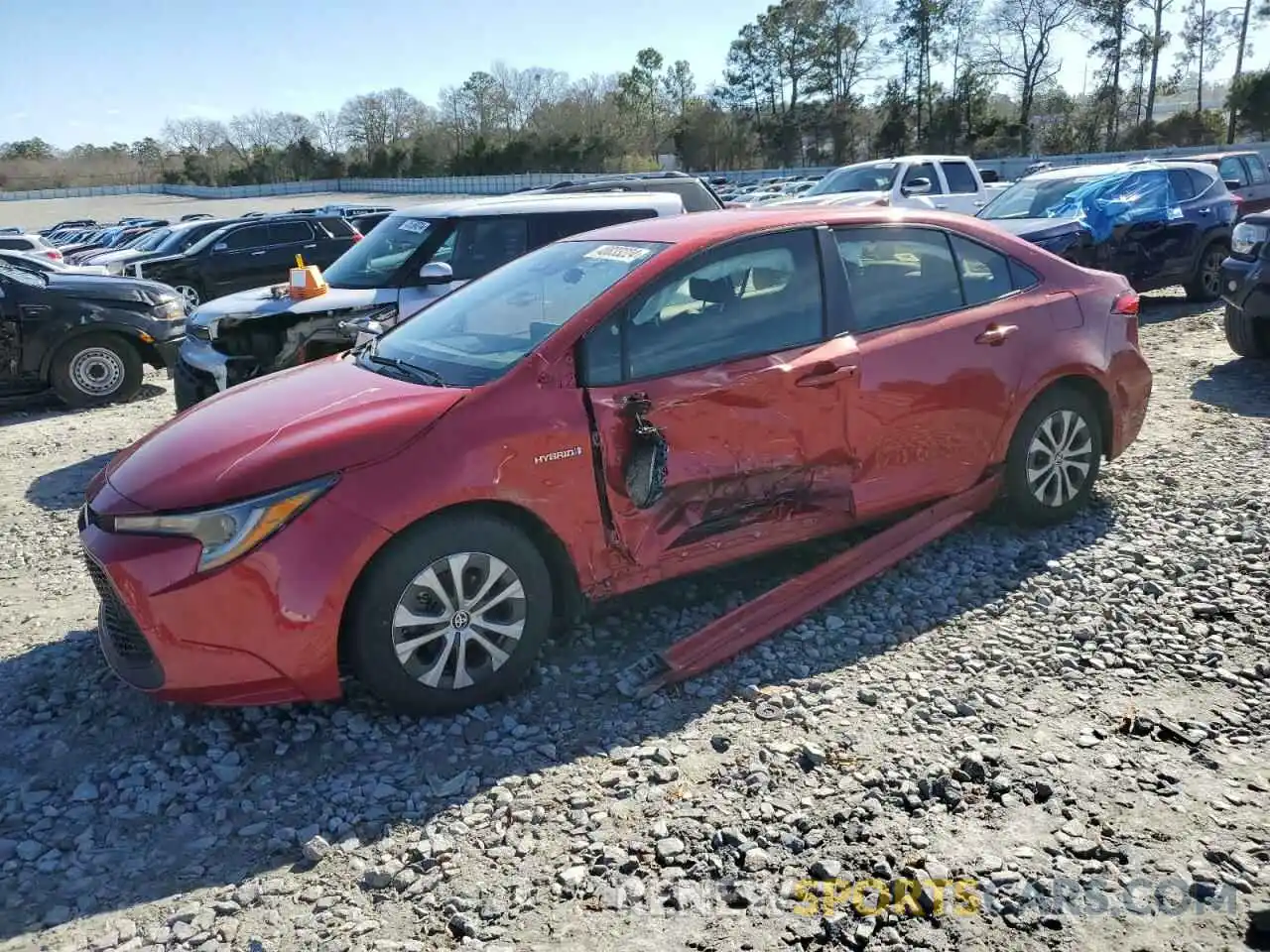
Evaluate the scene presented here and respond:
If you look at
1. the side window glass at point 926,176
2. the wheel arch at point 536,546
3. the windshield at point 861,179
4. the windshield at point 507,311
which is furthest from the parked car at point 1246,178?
the wheel arch at point 536,546

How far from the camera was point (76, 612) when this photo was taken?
4.92m

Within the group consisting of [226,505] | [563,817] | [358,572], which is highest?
[226,505]

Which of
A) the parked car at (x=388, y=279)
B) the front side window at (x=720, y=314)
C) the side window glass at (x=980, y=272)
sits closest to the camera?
the front side window at (x=720, y=314)

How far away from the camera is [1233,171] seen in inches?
619

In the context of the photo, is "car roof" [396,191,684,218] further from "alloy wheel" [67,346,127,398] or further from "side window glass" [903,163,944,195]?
"side window glass" [903,163,944,195]

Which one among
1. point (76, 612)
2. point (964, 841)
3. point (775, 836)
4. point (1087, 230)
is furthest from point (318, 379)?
point (1087, 230)

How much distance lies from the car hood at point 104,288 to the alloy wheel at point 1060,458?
8933 mm

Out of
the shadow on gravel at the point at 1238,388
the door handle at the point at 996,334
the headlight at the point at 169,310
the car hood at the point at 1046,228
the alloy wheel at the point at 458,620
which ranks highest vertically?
the car hood at the point at 1046,228

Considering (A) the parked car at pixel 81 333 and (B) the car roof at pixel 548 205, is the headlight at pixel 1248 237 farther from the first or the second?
(A) the parked car at pixel 81 333

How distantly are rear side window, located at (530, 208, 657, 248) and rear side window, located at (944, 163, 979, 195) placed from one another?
11050 mm

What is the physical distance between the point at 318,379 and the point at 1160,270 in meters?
11.1

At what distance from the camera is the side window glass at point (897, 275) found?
4648mm

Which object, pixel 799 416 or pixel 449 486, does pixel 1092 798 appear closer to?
pixel 799 416

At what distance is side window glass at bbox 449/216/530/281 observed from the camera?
26.4 ft
